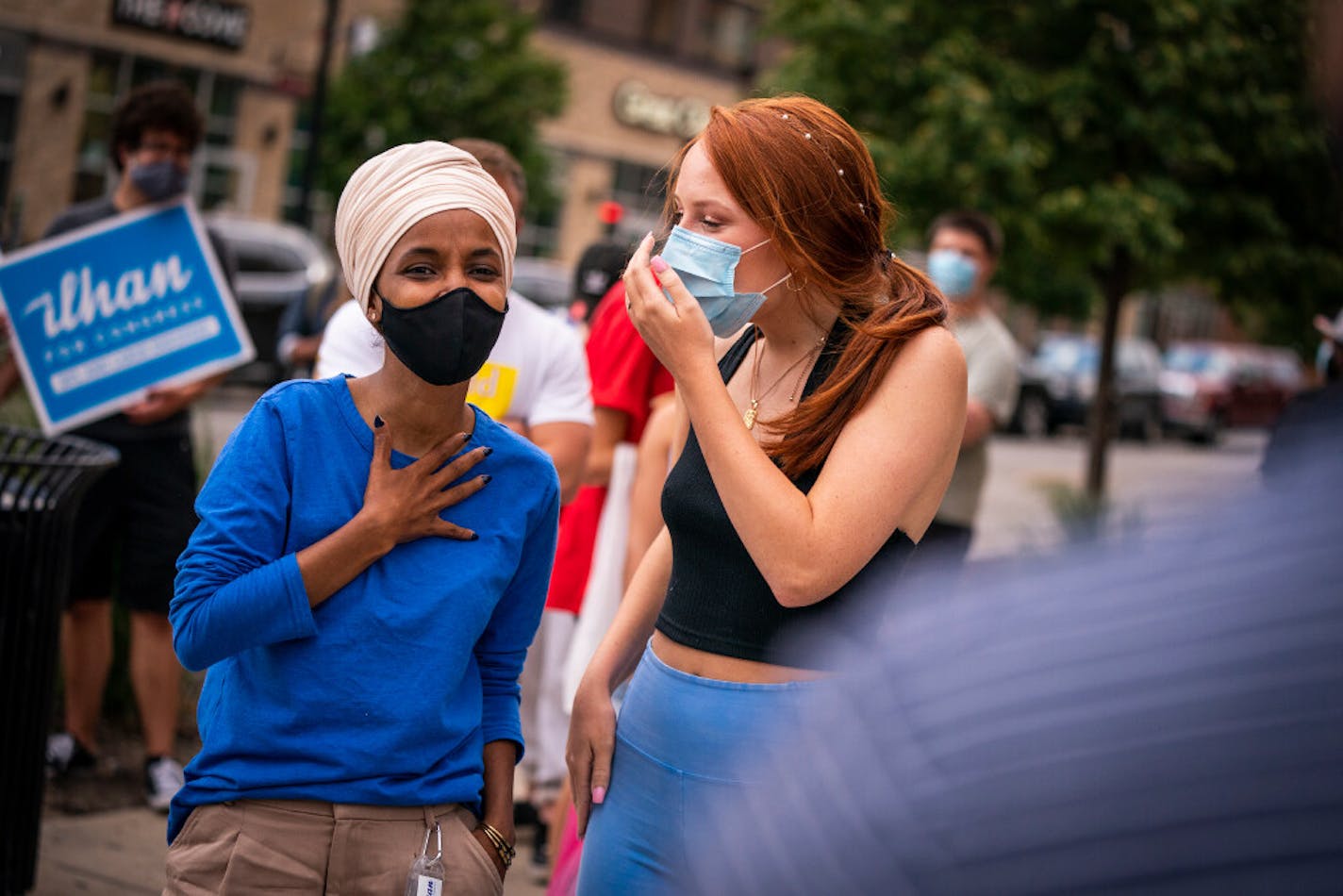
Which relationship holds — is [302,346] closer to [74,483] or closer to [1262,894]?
[74,483]

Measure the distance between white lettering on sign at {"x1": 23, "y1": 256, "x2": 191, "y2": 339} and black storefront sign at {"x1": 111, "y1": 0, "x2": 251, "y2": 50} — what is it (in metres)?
19.3

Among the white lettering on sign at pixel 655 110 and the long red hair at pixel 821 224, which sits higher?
the long red hair at pixel 821 224

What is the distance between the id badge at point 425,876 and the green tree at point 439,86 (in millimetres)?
21121

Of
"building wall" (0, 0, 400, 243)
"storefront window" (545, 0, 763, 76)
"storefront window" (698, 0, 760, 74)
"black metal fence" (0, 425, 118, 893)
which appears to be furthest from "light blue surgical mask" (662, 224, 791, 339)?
"storefront window" (698, 0, 760, 74)

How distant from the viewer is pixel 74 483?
3.97 metres

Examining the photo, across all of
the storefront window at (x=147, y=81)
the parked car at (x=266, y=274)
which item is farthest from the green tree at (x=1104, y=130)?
the storefront window at (x=147, y=81)

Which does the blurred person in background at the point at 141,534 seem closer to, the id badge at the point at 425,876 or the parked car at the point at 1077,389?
the id badge at the point at 425,876

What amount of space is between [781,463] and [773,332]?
34cm

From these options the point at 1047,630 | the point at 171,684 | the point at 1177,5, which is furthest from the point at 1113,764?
the point at 1177,5

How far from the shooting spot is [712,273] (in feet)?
8.33

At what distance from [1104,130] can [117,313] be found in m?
8.40

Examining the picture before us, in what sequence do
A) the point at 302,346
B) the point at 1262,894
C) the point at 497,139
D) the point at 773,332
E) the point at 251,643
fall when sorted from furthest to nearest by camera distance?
the point at 497,139 → the point at 302,346 → the point at 773,332 → the point at 251,643 → the point at 1262,894

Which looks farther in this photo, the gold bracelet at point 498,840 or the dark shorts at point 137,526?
the dark shorts at point 137,526

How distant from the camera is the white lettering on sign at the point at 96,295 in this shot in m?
5.03
